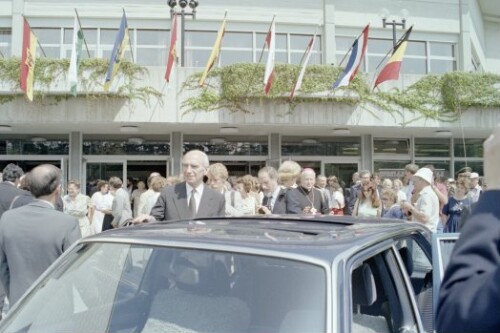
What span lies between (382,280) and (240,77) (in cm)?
1115

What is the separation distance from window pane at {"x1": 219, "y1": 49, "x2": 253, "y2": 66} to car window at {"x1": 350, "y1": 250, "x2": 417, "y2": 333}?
13651mm

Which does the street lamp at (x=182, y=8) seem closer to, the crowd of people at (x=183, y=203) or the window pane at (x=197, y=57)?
the window pane at (x=197, y=57)

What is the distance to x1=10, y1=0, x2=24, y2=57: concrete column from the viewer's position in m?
15.2

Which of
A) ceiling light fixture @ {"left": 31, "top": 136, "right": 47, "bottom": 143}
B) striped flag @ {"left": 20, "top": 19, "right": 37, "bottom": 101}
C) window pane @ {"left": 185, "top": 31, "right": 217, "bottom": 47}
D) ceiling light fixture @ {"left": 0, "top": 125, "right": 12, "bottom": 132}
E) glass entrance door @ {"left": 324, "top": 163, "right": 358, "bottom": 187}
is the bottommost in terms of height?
glass entrance door @ {"left": 324, "top": 163, "right": 358, "bottom": 187}

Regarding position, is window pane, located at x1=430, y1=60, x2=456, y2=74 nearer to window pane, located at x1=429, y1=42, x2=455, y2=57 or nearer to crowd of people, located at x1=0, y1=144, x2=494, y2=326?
window pane, located at x1=429, y1=42, x2=455, y2=57

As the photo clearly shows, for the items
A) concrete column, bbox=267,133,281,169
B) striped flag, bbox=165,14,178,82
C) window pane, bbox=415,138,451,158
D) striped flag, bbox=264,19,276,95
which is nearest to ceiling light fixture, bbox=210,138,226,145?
concrete column, bbox=267,133,281,169

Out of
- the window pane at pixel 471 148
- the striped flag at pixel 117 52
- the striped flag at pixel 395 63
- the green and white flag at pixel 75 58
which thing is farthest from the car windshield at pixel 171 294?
the window pane at pixel 471 148

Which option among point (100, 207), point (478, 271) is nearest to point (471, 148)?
point (100, 207)

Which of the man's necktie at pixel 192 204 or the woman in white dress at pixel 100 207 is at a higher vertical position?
the man's necktie at pixel 192 204

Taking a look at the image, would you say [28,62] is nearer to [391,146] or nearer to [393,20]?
[393,20]

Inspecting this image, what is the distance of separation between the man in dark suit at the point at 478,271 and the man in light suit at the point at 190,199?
143 inches

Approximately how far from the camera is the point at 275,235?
230cm

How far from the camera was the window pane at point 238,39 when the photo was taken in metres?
16.0

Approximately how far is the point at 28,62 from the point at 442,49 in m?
13.6
